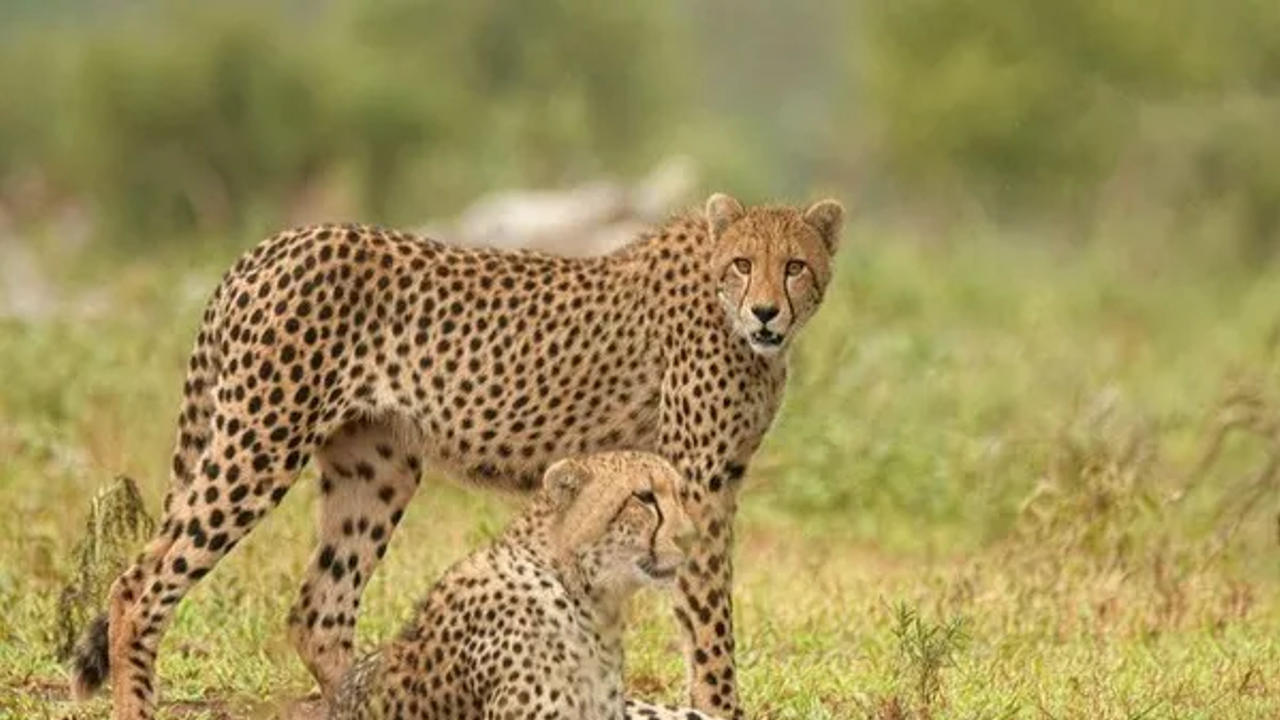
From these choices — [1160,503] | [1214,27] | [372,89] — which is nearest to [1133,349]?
[1160,503]

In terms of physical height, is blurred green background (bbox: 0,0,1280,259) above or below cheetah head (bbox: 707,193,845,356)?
above

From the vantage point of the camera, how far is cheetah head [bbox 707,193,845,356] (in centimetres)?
746

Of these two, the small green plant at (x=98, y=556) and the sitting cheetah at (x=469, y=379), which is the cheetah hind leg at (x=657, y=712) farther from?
the small green plant at (x=98, y=556)

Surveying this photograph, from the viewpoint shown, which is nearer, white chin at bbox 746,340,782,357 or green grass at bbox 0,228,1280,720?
white chin at bbox 746,340,782,357

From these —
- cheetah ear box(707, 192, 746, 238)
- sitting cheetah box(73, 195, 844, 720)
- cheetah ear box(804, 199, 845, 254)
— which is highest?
cheetah ear box(804, 199, 845, 254)

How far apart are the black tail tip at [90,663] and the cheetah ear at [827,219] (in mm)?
1899

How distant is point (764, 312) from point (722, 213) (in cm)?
34

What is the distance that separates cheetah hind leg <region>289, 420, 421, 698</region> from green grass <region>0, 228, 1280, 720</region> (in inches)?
7.9

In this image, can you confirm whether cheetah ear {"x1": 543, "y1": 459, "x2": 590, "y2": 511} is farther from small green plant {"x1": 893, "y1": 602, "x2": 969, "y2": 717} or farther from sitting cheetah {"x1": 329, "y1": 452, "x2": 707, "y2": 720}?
small green plant {"x1": 893, "y1": 602, "x2": 969, "y2": 717}

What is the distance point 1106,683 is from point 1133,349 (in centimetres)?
964

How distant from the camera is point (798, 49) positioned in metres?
82.9

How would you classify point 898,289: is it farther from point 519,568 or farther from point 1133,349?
point 519,568

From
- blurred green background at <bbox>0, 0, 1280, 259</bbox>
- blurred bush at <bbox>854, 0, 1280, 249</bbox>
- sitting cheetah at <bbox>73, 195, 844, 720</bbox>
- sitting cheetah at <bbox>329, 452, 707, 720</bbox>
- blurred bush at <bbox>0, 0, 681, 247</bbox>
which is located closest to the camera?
sitting cheetah at <bbox>329, 452, 707, 720</bbox>

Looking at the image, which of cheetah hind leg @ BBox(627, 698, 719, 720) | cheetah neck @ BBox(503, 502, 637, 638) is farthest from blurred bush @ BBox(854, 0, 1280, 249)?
cheetah neck @ BBox(503, 502, 637, 638)
